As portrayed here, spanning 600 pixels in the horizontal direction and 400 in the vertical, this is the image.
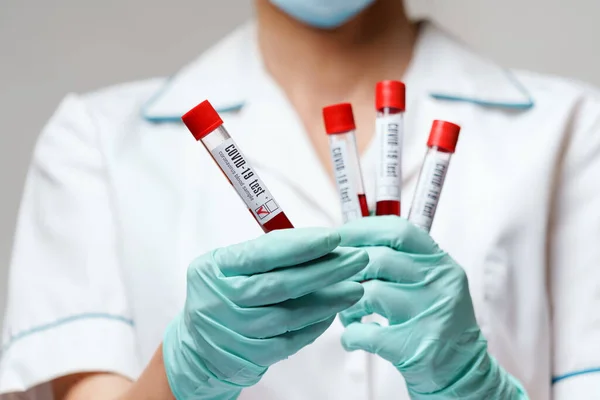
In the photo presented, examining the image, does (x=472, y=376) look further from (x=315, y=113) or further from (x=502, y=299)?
(x=315, y=113)

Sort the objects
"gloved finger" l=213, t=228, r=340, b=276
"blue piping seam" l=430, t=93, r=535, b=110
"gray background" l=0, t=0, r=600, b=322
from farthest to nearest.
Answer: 1. "gray background" l=0, t=0, r=600, b=322
2. "blue piping seam" l=430, t=93, r=535, b=110
3. "gloved finger" l=213, t=228, r=340, b=276

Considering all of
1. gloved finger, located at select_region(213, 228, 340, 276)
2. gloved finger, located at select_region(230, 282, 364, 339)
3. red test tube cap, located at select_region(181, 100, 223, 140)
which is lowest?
gloved finger, located at select_region(230, 282, 364, 339)

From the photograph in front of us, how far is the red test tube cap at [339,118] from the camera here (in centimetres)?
79

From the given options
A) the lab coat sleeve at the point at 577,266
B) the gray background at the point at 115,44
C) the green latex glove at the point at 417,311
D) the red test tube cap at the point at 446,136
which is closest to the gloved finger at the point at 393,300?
the green latex glove at the point at 417,311

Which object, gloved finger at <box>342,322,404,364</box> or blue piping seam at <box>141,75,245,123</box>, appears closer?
gloved finger at <box>342,322,404,364</box>

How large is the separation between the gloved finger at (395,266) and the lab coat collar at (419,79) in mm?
317

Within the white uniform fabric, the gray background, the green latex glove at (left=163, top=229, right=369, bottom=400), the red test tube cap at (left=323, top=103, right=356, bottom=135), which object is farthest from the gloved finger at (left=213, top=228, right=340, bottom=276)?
the gray background

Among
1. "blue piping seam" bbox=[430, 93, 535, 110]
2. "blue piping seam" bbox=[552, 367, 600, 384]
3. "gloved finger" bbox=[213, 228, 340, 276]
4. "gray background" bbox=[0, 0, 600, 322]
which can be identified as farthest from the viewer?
"gray background" bbox=[0, 0, 600, 322]

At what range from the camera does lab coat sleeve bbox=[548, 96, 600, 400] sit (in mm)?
986

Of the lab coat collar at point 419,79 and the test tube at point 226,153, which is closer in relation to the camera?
the test tube at point 226,153

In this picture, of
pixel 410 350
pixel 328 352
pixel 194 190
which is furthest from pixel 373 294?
pixel 194 190

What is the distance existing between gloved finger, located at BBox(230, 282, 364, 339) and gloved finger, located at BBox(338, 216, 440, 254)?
0.05 m

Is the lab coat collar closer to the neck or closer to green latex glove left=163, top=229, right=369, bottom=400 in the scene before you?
the neck

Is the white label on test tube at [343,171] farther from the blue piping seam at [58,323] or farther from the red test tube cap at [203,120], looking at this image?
the blue piping seam at [58,323]
